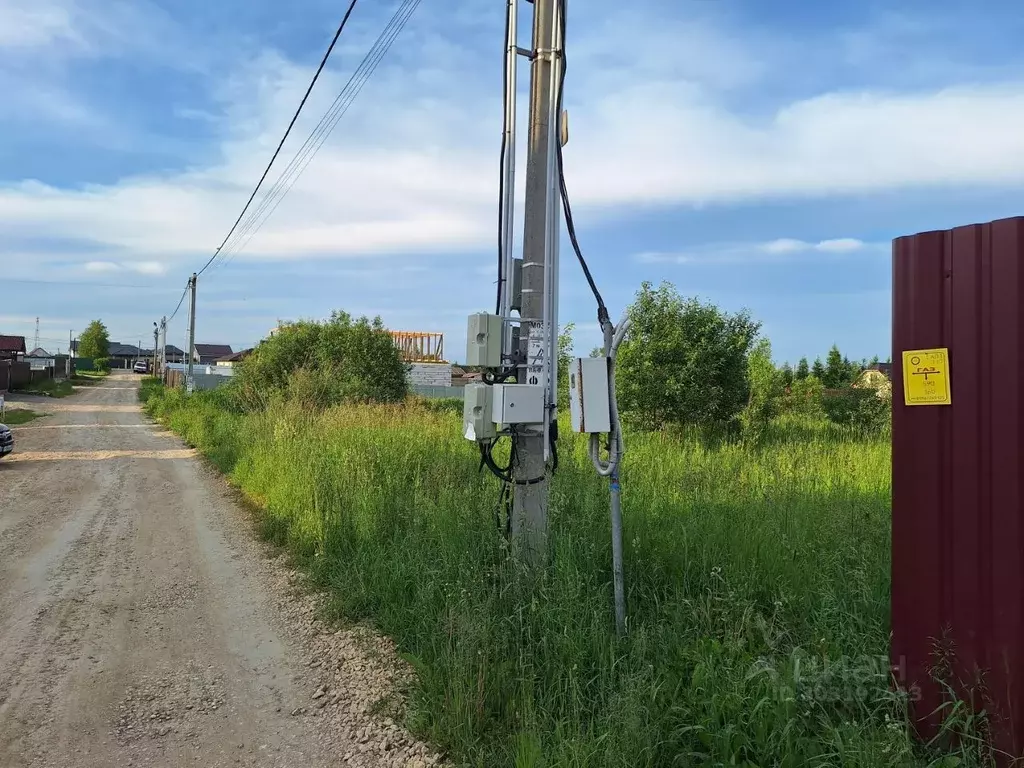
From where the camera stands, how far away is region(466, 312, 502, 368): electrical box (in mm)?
Answer: 4402

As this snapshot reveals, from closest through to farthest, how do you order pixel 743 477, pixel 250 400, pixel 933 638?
pixel 933 638, pixel 743 477, pixel 250 400

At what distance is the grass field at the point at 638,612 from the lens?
2805 millimetres

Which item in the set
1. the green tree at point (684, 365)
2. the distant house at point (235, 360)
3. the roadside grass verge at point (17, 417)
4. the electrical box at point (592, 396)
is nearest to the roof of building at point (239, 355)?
the distant house at point (235, 360)

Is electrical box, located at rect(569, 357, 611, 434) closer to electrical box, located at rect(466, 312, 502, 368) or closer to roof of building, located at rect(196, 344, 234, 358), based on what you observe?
electrical box, located at rect(466, 312, 502, 368)

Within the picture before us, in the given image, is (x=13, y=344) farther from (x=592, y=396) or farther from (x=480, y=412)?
(x=592, y=396)

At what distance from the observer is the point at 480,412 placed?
4504 millimetres

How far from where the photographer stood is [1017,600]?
2336 mm

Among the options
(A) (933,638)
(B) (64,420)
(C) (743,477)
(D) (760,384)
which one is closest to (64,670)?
(A) (933,638)

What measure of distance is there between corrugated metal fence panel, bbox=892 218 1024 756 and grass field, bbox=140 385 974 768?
1.05ft

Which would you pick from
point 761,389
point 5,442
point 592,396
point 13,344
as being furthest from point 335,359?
point 13,344

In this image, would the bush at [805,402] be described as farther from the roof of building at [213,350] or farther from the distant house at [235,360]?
the roof of building at [213,350]

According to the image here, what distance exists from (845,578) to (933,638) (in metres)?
1.71

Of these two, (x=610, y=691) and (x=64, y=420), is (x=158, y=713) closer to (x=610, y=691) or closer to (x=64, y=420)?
(x=610, y=691)

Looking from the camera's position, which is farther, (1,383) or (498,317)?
(1,383)
